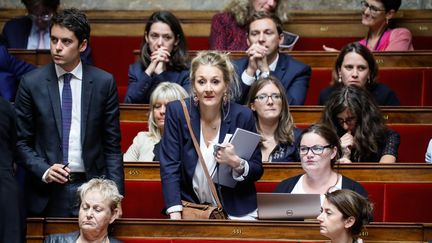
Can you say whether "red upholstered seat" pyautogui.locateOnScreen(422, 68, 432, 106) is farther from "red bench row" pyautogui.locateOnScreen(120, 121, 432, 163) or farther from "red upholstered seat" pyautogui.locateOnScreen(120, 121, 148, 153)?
"red upholstered seat" pyautogui.locateOnScreen(120, 121, 148, 153)

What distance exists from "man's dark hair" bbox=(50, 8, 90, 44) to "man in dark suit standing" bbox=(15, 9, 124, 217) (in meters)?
0.04

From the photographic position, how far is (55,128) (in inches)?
157

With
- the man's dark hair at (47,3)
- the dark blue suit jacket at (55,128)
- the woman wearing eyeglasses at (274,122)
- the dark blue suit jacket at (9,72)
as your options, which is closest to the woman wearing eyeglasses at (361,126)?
the woman wearing eyeglasses at (274,122)

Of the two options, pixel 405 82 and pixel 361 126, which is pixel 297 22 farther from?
pixel 361 126

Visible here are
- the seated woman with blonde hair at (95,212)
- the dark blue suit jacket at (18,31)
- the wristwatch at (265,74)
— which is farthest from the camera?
the dark blue suit jacket at (18,31)

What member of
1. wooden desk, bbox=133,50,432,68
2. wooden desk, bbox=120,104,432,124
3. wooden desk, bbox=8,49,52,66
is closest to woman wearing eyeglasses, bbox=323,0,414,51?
wooden desk, bbox=133,50,432,68

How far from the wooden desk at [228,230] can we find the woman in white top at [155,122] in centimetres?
68

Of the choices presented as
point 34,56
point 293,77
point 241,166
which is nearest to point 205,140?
point 241,166

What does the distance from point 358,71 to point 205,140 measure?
39.1 inches

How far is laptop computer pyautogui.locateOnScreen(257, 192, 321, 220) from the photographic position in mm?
3883

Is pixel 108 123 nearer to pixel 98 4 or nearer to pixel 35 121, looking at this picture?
pixel 35 121

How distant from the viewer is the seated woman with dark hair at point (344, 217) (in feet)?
11.9

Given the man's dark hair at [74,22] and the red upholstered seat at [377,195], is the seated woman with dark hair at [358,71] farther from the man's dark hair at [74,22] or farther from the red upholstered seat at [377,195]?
the man's dark hair at [74,22]

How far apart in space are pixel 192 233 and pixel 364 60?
1.25 meters
